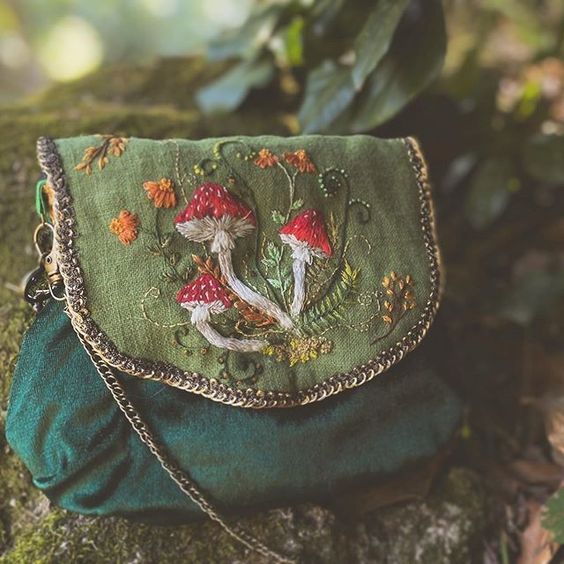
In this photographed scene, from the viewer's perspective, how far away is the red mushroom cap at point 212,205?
3.14ft

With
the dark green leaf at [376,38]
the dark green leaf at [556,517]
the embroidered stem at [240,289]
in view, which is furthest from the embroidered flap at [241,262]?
the dark green leaf at [556,517]

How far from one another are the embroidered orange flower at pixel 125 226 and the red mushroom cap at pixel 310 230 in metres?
0.21

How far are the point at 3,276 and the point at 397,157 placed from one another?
2.38 ft

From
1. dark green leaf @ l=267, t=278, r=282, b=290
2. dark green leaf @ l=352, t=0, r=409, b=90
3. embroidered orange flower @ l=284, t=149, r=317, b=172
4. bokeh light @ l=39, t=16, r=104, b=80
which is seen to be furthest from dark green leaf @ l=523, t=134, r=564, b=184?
bokeh light @ l=39, t=16, r=104, b=80

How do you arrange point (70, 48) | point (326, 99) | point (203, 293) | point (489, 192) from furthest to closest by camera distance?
point (70, 48) < point (489, 192) < point (326, 99) < point (203, 293)

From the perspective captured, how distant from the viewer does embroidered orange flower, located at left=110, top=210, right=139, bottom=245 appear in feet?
3.08

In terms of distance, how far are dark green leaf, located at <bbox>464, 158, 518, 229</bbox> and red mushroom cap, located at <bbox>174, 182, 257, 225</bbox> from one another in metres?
0.81

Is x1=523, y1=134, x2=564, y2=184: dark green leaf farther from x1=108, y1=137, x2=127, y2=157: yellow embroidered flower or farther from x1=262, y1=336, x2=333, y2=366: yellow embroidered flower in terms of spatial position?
x1=108, y1=137, x2=127, y2=157: yellow embroidered flower

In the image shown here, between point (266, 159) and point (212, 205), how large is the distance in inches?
5.1

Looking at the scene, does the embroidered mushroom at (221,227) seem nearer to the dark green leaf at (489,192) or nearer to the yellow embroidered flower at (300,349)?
the yellow embroidered flower at (300,349)

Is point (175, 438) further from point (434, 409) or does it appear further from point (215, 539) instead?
point (434, 409)

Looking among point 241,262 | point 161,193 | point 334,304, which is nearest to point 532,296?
point 334,304

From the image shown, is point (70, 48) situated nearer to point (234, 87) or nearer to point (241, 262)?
point (234, 87)

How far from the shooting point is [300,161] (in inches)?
41.2
